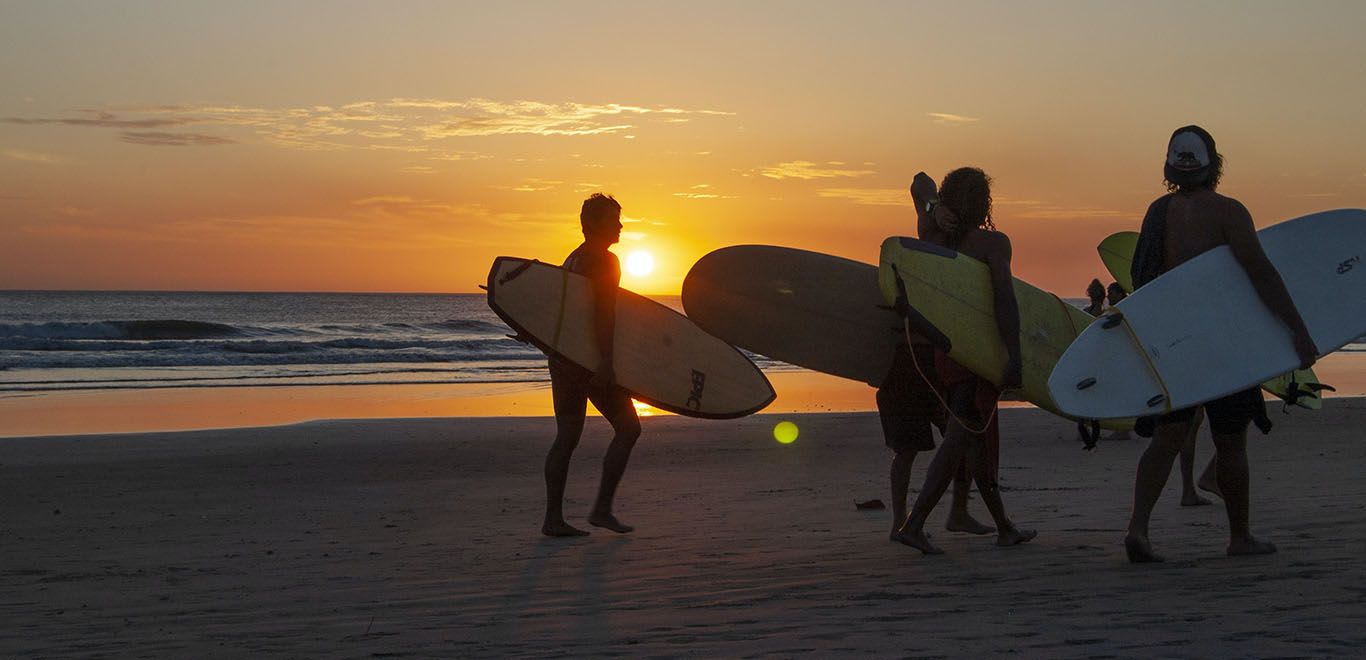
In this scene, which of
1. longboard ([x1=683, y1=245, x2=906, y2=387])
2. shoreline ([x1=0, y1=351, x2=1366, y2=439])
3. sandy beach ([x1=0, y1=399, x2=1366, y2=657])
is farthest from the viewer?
shoreline ([x1=0, y1=351, x2=1366, y2=439])

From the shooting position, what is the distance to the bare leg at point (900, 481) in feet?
16.6

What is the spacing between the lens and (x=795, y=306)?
586cm

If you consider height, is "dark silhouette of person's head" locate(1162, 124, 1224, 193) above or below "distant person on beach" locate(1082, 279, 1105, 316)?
above

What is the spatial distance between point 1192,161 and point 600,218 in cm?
259

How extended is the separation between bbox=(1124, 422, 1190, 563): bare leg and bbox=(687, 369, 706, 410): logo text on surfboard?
2.49m

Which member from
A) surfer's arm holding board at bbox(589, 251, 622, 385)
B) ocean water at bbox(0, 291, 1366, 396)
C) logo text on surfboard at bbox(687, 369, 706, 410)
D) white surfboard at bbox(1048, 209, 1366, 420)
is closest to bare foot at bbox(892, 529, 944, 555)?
white surfboard at bbox(1048, 209, 1366, 420)

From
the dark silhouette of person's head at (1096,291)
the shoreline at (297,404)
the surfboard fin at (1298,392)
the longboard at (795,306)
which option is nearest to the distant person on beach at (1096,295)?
the dark silhouette of person's head at (1096,291)

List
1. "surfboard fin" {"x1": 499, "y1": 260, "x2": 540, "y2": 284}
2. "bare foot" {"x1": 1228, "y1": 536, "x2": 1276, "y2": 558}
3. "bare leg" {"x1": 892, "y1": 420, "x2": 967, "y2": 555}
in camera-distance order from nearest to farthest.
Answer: "bare foot" {"x1": 1228, "y1": 536, "x2": 1276, "y2": 558}, "bare leg" {"x1": 892, "y1": 420, "x2": 967, "y2": 555}, "surfboard fin" {"x1": 499, "y1": 260, "x2": 540, "y2": 284}

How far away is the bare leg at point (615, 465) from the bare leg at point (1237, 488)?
8.24ft

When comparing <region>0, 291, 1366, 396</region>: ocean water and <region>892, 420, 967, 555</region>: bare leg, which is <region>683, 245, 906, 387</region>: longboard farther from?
<region>0, 291, 1366, 396</region>: ocean water

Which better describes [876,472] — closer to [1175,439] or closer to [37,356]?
[1175,439]

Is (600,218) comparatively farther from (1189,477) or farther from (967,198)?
(1189,477)

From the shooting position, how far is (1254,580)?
160 inches

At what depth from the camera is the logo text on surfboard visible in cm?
639
